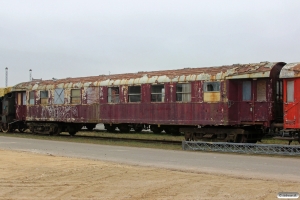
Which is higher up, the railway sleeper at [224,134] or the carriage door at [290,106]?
the carriage door at [290,106]

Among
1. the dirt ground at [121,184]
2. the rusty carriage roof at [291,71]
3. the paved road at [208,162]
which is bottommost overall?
the paved road at [208,162]

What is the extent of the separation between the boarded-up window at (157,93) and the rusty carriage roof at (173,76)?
297mm

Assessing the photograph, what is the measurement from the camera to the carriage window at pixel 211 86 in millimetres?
18500

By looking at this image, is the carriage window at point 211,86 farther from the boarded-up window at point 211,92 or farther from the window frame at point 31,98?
the window frame at point 31,98

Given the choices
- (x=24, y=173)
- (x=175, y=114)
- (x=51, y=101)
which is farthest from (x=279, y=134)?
(x=51, y=101)

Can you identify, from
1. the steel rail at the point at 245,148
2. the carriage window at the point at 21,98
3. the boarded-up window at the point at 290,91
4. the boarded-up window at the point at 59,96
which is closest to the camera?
the steel rail at the point at 245,148

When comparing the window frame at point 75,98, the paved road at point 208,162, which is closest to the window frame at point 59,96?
the window frame at point 75,98

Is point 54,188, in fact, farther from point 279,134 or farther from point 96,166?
point 279,134

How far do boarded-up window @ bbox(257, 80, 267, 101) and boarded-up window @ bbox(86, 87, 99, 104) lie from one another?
965cm

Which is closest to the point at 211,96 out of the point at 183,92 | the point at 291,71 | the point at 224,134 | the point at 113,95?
the point at 183,92

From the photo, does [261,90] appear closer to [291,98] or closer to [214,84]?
[291,98]

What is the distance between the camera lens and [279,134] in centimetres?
1714

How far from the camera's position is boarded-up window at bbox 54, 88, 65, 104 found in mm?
25688

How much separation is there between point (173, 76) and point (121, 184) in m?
11.8
